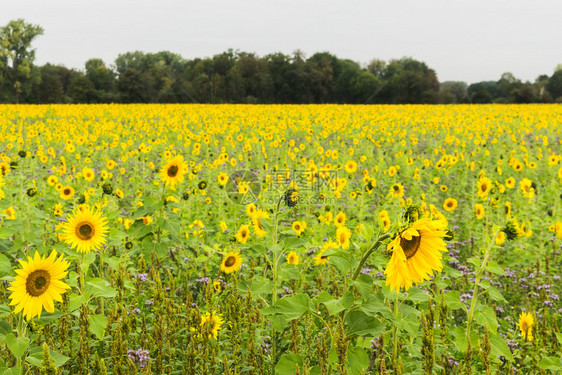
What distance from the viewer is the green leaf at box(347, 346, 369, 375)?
5.45ft

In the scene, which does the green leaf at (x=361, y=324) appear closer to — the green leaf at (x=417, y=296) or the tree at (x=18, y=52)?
the green leaf at (x=417, y=296)

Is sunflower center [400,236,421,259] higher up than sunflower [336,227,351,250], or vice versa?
sunflower center [400,236,421,259]

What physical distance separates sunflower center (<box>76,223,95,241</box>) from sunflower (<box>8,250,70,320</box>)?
70 cm

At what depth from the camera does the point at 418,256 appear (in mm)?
1613

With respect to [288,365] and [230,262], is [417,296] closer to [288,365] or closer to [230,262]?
[288,365]

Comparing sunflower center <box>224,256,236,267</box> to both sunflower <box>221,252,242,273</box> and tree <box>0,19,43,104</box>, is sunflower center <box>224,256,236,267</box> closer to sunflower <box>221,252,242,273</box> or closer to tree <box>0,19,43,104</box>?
sunflower <box>221,252,242,273</box>

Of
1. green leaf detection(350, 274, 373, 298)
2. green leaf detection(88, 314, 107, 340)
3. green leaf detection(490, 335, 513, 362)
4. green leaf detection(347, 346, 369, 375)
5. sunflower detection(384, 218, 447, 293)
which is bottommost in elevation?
green leaf detection(490, 335, 513, 362)

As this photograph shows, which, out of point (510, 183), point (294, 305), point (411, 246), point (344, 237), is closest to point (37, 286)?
point (294, 305)

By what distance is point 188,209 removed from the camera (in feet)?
17.2

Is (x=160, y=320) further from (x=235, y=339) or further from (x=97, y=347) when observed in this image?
(x=97, y=347)

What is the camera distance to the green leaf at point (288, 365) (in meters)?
1.78

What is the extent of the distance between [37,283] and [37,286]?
0.01 meters

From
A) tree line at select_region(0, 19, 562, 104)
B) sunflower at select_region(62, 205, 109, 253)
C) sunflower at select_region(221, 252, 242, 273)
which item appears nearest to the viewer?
sunflower at select_region(62, 205, 109, 253)

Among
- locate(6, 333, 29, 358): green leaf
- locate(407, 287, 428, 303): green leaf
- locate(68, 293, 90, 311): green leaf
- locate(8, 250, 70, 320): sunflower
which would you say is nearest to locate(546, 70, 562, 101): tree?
locate(407, 287, 428, 303): green leaf
